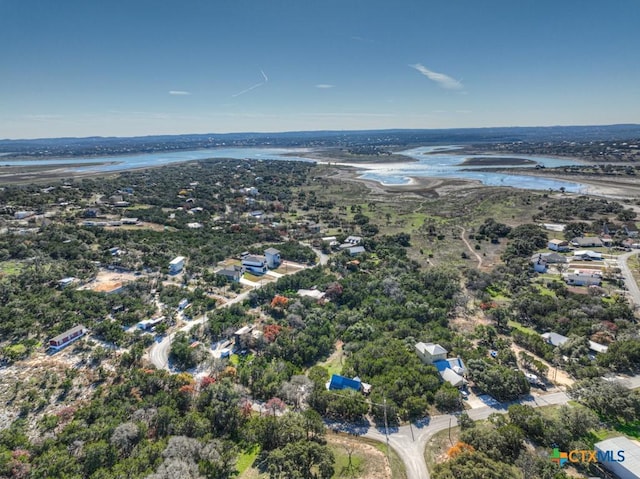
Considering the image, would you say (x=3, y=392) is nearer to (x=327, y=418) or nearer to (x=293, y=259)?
(x=327, y=418)

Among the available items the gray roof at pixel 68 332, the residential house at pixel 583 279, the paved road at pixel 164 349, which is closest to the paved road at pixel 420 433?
the paved road at pixel 164 349

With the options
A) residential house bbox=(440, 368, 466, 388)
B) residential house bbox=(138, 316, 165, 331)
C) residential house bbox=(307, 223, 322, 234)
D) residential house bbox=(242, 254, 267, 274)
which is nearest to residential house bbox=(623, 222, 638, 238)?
residential house bbox=(307, 223, 322, 234)

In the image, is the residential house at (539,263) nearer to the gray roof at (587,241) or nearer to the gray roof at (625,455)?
the gray roof at (587,241)

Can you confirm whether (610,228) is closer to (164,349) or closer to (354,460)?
(354,460)

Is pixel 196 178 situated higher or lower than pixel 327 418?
higher

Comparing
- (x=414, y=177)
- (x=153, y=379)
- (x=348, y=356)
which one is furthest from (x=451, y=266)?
(x=414, y=177)
